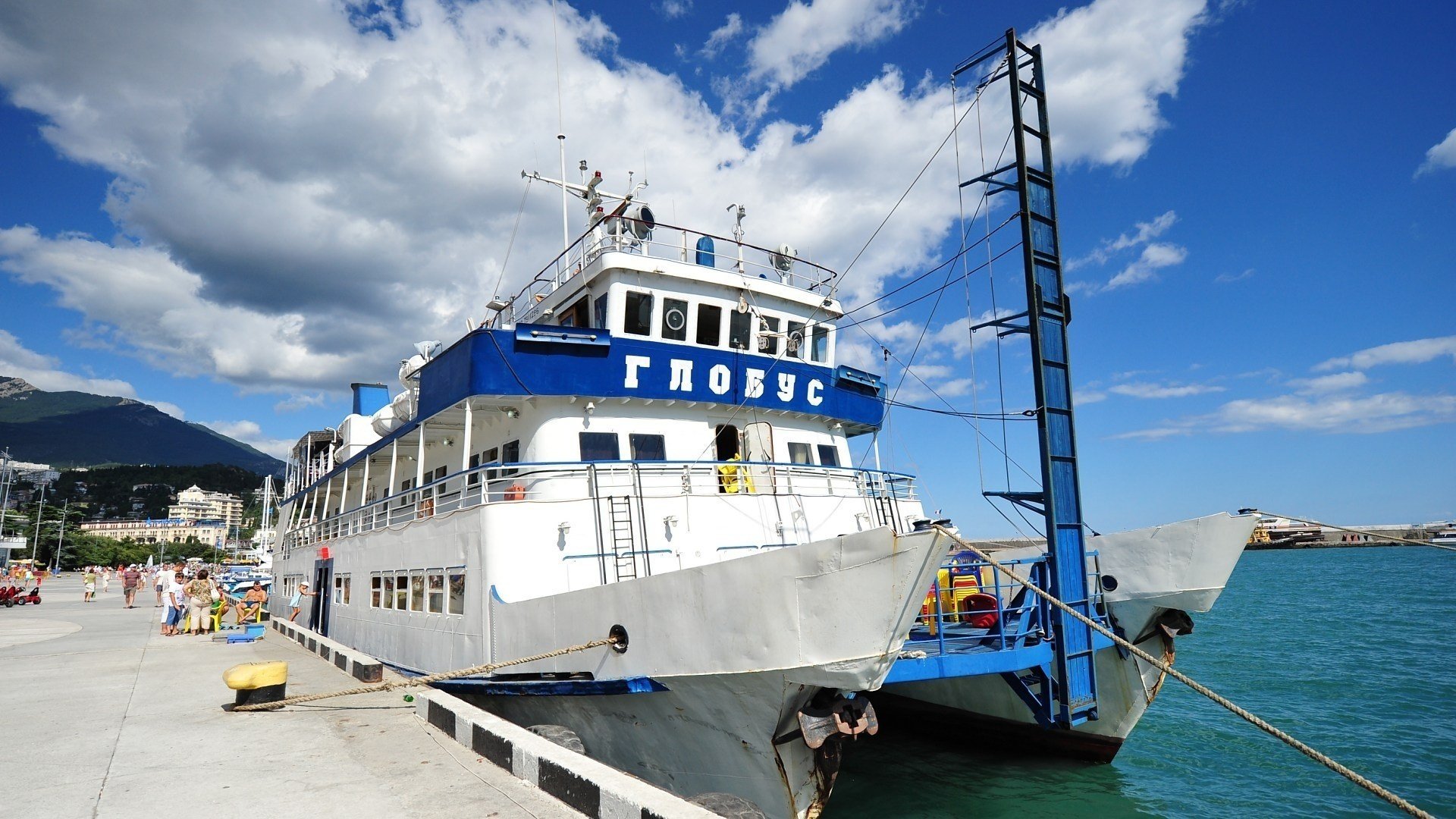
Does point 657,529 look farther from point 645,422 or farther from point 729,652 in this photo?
point 729,652

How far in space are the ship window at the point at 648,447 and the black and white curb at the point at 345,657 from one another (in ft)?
16.9

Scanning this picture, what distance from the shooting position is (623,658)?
7438mm

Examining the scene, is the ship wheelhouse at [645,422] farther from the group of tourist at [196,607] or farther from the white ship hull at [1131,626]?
the group of tourist at [196,607]

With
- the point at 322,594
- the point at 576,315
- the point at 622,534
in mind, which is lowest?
the point at 322,594

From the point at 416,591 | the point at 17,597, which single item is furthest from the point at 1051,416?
the point at 17,597

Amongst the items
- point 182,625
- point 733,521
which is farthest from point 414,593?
point 182,625

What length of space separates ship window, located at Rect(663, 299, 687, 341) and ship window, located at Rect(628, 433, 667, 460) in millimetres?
1620

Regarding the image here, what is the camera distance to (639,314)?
39.7 feet

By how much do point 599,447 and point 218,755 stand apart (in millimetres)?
5593

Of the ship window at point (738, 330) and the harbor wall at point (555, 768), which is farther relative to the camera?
the ship window at point (738, 330)

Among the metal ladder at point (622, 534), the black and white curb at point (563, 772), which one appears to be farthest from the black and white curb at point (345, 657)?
the metal ladder at point (622, 534)

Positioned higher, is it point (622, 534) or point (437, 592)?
point (622, 534)

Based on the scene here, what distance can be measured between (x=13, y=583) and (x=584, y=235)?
3916 cm

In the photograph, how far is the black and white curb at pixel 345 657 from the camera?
38.8 feet
